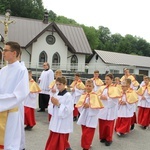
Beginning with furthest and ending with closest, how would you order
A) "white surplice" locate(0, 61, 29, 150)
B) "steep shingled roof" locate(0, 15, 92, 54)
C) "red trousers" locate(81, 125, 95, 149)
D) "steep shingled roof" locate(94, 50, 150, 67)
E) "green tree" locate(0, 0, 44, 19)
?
1. "green tree" locate(0, 0, 44, 19)
2. "steep shingled roof" locate(94, 50, 150, 67)
3. "steep shingled roof" locate(0, 15, 92, 54)
4. "red trousers" locate(81, 125, 95, 149)
5. "white surplice" locate(0, 61, 29, 150)

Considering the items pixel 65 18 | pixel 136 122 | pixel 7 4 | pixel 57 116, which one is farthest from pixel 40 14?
pixel 57 116

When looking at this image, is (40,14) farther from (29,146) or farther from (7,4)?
(29,146)

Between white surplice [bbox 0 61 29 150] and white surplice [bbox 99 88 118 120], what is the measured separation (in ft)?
11.2

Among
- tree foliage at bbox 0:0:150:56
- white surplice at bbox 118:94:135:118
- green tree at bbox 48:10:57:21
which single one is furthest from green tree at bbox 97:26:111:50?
white surplice at bbox 118:94:135:118

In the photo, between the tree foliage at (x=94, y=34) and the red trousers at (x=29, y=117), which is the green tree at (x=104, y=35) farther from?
the red trousers at (x=29, y=117)

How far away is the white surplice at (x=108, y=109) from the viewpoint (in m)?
7.38

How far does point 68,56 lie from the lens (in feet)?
114

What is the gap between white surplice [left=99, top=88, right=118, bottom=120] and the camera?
Result: 738cm

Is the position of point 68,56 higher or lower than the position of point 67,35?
lower

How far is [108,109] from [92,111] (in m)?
0.80

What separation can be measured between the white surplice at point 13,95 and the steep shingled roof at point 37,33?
27.8m

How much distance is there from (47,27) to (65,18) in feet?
121

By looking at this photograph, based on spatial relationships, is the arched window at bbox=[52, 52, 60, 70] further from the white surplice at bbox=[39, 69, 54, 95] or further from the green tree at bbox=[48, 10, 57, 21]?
the green tree at bbox=[48, 10, 57, 21]

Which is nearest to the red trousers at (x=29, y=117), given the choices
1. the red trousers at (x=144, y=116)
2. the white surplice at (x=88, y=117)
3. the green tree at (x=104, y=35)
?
the white surplice at (x=88, y=117)
